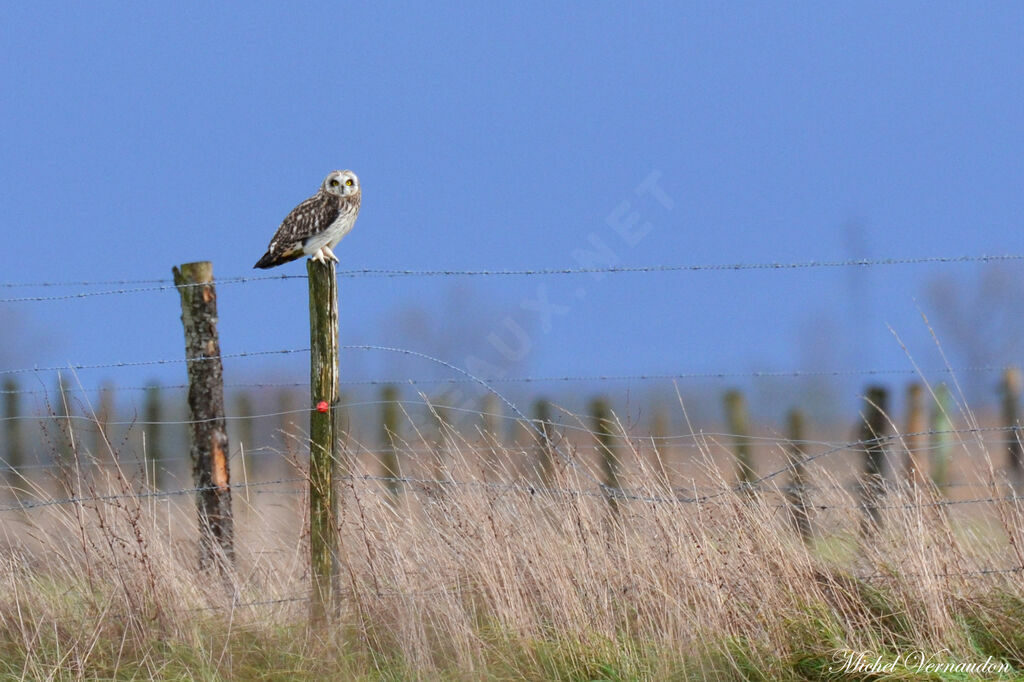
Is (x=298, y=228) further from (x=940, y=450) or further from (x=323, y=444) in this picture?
(x=940, y=450)

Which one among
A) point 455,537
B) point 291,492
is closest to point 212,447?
point 291,492

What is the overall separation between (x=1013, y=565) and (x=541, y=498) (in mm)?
2275

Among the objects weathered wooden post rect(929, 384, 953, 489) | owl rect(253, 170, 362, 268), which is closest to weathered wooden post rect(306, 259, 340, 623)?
owl rect(253, 170, 362, 268)

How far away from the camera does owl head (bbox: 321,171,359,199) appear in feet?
22.6

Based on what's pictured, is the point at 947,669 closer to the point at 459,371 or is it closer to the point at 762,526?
the point at 762,526

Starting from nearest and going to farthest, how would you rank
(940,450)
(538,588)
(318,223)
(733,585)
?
(733,585)
(538,588)
(318,223)
(940,450)

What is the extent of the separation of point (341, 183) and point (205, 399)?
1592mm

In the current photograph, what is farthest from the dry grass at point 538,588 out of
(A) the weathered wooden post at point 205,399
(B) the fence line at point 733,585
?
(A) the weathered wooden post at point 205,399

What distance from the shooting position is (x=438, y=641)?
4.94 metres

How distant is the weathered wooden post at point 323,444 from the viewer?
5.32 metres

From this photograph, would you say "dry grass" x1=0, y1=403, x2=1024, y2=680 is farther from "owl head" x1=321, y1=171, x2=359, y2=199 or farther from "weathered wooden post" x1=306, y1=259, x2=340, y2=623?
"owl head" x1=321, y1=171, x2=359, y2=199

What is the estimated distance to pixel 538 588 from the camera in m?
4.96

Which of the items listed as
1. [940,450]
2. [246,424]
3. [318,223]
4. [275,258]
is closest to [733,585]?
[318,223]

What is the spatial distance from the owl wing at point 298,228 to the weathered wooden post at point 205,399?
1.28 ft
